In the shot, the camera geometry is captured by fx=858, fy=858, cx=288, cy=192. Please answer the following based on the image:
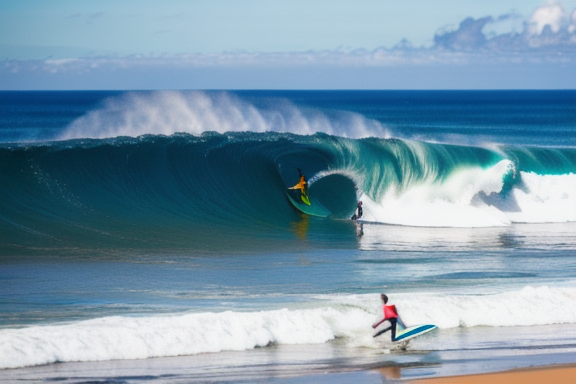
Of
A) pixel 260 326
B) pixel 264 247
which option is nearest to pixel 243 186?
pixel 264 247

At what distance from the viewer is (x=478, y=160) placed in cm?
2294

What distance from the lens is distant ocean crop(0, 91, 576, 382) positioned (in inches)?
377

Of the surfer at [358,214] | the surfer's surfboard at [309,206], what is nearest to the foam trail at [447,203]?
the surfer at [358,214]

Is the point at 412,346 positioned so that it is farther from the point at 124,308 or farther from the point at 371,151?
the point at 371,151

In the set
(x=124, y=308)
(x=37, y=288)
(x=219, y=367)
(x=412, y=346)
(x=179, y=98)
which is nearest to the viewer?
(x=219, y=367)

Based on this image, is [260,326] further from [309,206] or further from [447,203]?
[447,203]

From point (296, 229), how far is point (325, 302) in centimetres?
633

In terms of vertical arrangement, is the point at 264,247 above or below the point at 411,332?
above

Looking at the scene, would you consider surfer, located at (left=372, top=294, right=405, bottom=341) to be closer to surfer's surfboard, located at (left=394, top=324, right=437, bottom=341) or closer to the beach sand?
surfer's surfboard, located at (left=394, top=324, right=437, bottom=341)

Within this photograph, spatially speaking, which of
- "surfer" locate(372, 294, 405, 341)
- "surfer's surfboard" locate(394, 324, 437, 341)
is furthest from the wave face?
"surfer's surfboard" locate(394, 324, 437, 341)

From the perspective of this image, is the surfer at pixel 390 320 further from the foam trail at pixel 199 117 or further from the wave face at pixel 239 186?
the foam trail at pixel 199 117

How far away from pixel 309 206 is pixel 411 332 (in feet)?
33.0

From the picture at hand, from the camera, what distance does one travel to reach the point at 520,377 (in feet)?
27.6

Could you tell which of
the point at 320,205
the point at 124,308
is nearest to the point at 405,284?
the point at 124,308
